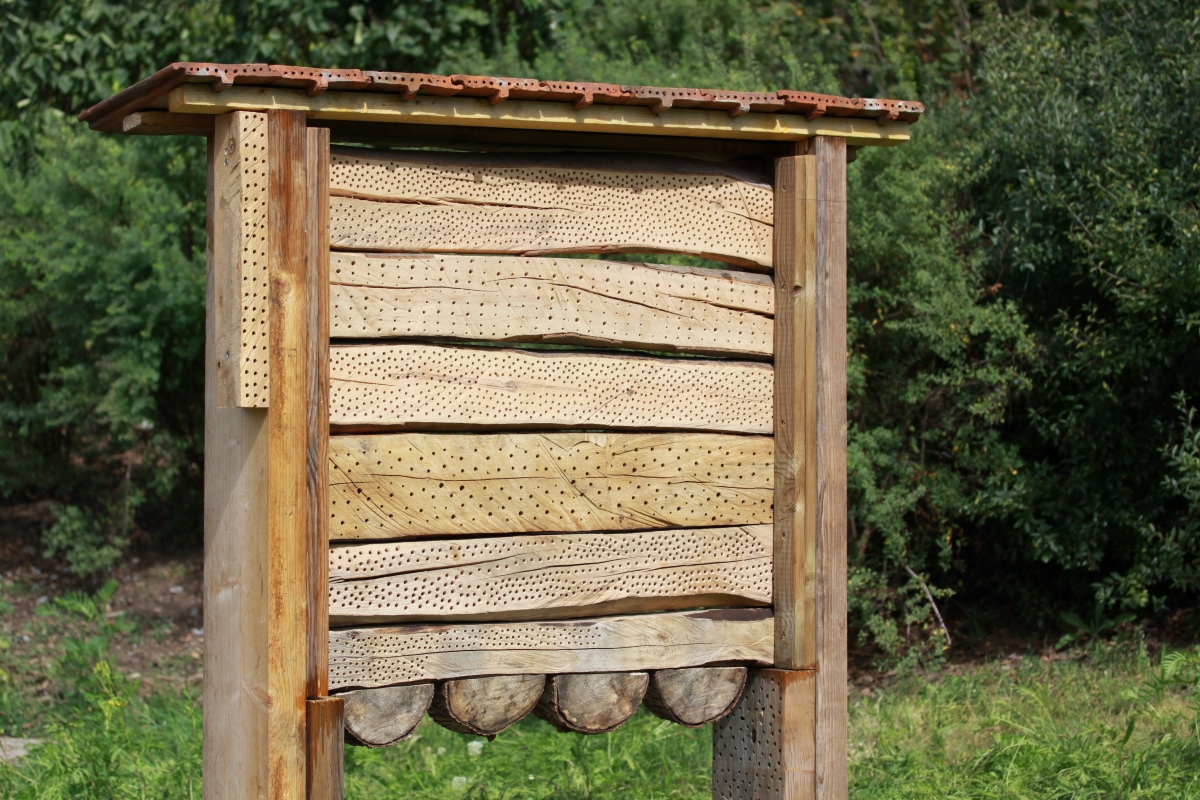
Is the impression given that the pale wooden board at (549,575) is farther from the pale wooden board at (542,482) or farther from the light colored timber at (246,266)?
the light colored timber at (246,266)

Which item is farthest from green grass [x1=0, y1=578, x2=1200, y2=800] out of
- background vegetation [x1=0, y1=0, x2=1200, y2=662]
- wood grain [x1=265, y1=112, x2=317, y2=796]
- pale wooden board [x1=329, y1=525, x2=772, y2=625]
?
wood grain [x1=265, y1=112, x2=317, y2=796]

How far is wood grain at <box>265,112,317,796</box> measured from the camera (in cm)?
286

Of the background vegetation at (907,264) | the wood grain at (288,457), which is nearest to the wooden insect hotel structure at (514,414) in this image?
the wood grain at (288,457)

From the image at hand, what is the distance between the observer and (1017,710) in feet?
17.5

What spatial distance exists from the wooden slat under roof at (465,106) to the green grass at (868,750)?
2.37 meters

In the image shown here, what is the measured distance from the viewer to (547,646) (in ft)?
10.4

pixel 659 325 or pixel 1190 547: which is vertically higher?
pixel 659 325

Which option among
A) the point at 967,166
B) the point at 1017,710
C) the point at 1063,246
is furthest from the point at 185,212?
the point at 1017,710

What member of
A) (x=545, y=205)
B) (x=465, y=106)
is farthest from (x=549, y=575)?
(x=465, y=106)

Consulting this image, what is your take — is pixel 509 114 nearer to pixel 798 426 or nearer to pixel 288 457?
pixel 288 457

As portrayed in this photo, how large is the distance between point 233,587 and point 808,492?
5.13 ft

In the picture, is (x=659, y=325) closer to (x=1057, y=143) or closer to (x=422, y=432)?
(x=422, y=432)

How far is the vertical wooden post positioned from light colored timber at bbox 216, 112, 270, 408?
4.67 ft

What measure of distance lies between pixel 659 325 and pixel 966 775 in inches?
93.9
